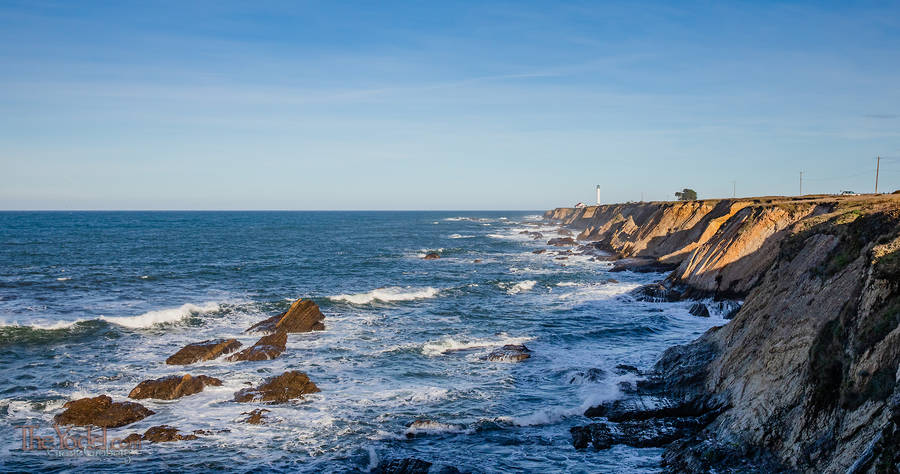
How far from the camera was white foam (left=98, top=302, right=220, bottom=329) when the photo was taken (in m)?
29.1

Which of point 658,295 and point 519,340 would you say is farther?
point 658,295

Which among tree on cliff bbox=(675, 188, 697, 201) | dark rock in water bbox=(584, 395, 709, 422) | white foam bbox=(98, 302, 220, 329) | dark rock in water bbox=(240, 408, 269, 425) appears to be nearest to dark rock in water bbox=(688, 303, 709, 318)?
dark rock in water bbox=(584, 395, 709, 422)

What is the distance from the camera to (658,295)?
3450cm

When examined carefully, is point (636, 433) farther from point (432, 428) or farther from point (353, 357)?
point (353, 357)

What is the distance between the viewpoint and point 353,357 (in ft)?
76.6

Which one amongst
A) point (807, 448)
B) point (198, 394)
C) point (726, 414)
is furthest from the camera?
point (198, 394)

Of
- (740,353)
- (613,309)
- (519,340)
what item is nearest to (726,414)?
(740,353)

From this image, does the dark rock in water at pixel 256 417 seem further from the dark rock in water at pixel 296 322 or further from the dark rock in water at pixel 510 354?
the dark rock in water at pixel 296 322

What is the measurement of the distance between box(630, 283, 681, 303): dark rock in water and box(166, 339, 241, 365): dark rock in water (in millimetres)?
24838

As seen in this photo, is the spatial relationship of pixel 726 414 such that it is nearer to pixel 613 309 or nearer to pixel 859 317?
pixel 859 317

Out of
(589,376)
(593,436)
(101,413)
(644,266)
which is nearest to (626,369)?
(589,376)

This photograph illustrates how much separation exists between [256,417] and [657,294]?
26.8 meters

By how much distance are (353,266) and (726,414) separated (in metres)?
46.1

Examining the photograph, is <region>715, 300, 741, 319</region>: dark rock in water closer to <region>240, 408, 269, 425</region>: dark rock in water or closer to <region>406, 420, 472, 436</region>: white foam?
<region>406, 420, 472, 436</region>: white foam
